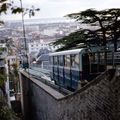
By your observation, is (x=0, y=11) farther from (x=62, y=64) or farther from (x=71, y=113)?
(x=62, y=64)

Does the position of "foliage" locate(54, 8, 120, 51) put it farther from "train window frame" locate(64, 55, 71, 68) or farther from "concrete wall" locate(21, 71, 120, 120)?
"concrete wall" locate(21, 71, 120, 120)

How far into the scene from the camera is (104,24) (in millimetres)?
29688

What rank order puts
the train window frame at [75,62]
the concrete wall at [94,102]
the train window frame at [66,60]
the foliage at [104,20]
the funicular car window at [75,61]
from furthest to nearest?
the foliage at [104,20] → the train window frame at [66,60] → the funicular car window at [75,61] → the train window frame at [75,62] → the concrete wall at [94,102]

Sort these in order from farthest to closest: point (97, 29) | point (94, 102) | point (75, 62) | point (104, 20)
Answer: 1. point (97, 29)
2. point (104, 20)
3. point (75, 62)
4. point (94, 102)

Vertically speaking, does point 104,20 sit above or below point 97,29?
above

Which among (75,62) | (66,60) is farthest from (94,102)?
(66,60)

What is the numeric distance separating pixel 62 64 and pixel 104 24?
311 inches

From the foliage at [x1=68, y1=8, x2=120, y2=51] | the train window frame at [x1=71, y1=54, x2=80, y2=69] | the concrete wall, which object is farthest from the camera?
the foliage at [x1=68, y1=8, x2=120, y2=51]

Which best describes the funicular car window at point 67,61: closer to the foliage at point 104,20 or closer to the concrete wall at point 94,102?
the concrete wall at point 94,102

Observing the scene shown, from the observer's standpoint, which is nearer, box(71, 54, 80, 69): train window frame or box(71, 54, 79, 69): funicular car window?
box(71, 54, 80, 69): train window frame

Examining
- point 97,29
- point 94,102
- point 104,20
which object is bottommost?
point 94,102

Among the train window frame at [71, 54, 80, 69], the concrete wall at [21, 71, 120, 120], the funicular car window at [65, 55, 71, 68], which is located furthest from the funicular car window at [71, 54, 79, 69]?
the concrete wall at [21, 71, 120, 120]

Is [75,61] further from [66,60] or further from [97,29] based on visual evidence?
[97,29]

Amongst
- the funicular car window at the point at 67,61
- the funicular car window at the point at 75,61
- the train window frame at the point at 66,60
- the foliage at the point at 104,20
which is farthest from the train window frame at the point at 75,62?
the foliage at the point at 104,20
